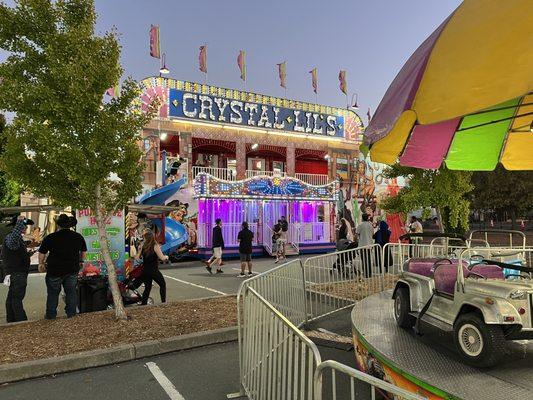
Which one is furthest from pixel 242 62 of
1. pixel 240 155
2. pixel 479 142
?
pixel 479 142

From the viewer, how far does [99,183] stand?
6.98 metres

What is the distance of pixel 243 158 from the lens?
24859mm

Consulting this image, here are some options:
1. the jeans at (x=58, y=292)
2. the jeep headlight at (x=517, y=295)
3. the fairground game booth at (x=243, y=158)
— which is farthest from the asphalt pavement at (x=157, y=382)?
the fairground game booth at (x=243, y=158)

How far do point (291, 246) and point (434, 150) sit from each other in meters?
16.9

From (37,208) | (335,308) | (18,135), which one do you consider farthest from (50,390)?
(37,208)

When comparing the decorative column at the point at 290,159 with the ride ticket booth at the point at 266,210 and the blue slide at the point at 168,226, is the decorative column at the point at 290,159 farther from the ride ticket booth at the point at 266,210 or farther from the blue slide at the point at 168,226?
the blue slide at the point at 168,226

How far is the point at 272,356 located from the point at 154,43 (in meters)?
23.5

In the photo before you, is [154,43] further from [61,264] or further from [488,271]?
[488,271]

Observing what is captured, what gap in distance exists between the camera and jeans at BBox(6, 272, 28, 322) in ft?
23.0

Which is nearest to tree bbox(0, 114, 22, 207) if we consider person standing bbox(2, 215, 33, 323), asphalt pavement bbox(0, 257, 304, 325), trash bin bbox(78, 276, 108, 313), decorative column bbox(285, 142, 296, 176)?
asphalt pavement bbox(0, 257, 304, 325)

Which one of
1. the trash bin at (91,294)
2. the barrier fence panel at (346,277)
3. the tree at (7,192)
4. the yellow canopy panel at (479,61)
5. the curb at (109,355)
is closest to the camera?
the yellow canopy panel at (479,61)

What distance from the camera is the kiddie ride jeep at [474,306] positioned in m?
3.00

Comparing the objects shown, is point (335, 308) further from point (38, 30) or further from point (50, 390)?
point (38, 30)

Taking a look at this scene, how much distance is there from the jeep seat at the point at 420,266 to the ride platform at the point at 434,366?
2.01ft
